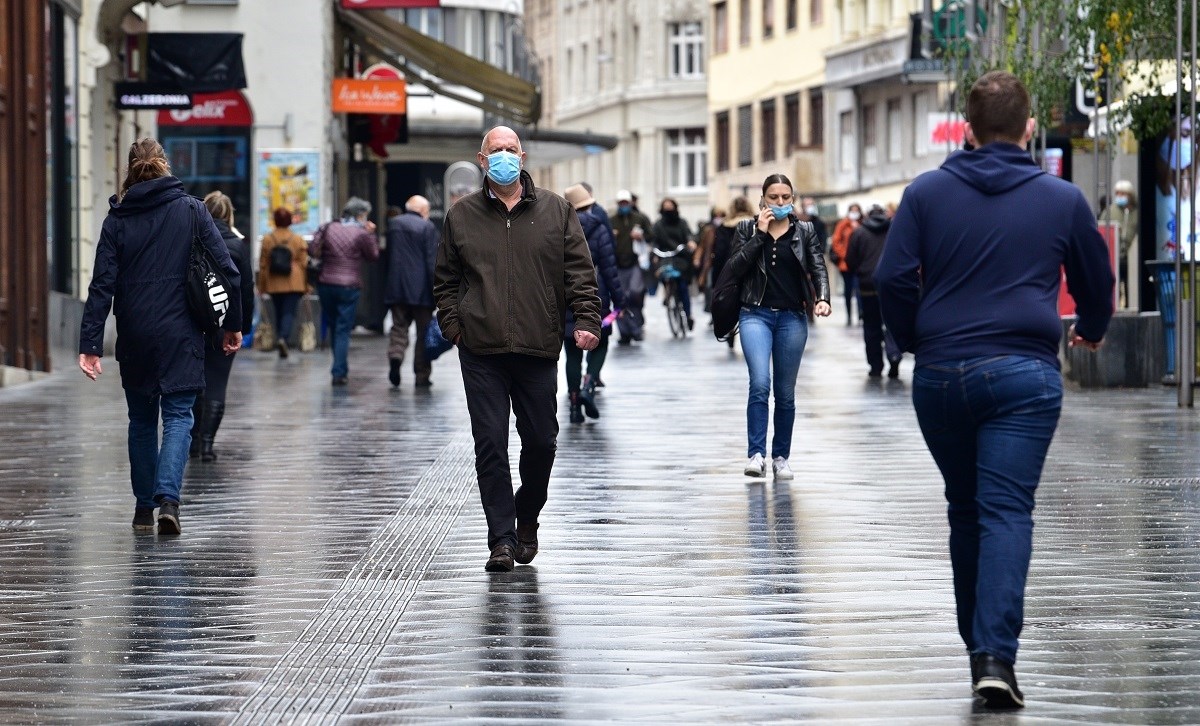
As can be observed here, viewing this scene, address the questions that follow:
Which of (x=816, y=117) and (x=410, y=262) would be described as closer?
(x=410, y=262)

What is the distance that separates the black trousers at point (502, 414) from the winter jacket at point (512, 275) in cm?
10

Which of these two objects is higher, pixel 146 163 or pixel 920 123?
pixel 920 123

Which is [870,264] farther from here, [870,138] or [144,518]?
[870,138]

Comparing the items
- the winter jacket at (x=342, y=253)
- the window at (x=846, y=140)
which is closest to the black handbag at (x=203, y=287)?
the winter jacket at (x=342, y=253)

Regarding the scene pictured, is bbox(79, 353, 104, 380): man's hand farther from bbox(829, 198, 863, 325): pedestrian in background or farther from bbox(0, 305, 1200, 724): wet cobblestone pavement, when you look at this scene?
bbox(829, 198, 863, 325): pedestrian in background

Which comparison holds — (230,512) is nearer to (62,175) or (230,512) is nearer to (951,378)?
(951,378)

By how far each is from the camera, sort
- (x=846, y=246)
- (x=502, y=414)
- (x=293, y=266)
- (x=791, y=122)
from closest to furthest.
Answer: (x=502, y=414) < (x=293, y=266) < (x=846, y=246) < (x=791, y=122)

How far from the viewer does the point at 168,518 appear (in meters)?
10.8

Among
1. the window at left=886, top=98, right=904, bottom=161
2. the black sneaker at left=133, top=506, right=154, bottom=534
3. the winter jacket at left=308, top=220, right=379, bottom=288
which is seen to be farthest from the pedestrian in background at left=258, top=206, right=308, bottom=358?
the window at left=886, top=98, right=904, bottom=161

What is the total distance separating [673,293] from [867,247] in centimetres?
826

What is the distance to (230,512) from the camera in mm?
11789

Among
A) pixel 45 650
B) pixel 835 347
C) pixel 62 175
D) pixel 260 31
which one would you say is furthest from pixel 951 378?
pixel 260 31

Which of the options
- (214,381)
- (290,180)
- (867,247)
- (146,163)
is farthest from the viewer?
(290,180)

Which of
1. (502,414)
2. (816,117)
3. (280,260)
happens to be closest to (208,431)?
(502,414)
